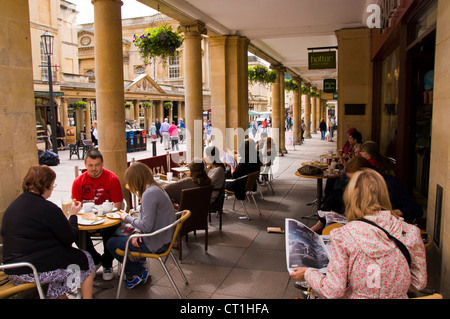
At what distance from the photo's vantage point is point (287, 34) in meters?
11.0

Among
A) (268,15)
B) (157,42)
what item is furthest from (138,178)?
(268,15)

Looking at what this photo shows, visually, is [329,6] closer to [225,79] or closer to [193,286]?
[225,79]

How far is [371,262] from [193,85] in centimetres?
741

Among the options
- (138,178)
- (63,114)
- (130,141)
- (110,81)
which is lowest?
(130,141)

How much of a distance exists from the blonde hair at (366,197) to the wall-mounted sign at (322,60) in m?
10.2

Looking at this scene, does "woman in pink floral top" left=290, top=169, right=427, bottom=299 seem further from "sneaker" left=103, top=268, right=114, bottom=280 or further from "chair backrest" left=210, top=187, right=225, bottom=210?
"chair backrest" left=210, top=187, right=225, bottom=210

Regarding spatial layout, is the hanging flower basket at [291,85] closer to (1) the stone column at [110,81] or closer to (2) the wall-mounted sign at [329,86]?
(2) the wall-mounted sign at [329,86]

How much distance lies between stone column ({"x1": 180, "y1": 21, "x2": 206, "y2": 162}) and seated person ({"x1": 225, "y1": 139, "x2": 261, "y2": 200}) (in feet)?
6.77

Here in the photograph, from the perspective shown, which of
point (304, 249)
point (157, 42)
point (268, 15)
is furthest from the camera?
point (268, 15)

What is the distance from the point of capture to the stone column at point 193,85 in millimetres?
8852

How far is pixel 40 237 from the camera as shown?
9.52 ft

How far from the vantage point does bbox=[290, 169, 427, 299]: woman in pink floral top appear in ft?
6.89

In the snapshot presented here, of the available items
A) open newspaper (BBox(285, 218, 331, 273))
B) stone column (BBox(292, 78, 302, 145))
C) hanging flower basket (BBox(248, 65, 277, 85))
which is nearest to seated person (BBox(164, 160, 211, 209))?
open newspaper (BBox(285, 218, 331, 273))

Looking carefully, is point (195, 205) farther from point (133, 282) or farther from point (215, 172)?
point (215, 172)
